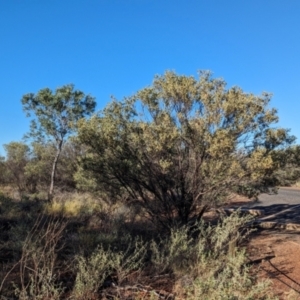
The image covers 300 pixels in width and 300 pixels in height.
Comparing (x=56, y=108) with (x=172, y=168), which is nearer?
(x=172, y=168)

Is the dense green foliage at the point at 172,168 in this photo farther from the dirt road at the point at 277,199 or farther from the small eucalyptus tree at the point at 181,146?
the dirt road at the point at 277,199

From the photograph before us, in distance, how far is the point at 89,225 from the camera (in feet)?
31.4

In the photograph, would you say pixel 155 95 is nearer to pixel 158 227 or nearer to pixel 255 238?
pixel 158 227

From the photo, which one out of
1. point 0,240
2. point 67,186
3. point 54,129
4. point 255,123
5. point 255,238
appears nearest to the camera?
point 0,240

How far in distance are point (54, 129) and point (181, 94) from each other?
11285 mm

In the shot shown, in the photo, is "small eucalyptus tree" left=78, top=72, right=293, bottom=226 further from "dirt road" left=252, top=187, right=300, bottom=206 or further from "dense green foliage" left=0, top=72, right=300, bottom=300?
"dirt road" left=252, top=187, right=300, bottom=206

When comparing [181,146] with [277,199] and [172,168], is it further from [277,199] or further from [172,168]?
[277,199]

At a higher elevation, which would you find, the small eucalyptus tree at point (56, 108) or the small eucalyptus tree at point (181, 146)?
the small eucalyptus tree at point (56, 108)

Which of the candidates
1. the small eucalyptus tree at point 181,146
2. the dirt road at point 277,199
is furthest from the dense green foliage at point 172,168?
the dirt road at point 277,199

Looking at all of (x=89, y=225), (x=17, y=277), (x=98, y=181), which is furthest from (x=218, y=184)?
(x=17, y=277)

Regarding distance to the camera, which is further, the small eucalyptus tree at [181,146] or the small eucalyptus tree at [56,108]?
the small eucalyptus tree at [56,108]

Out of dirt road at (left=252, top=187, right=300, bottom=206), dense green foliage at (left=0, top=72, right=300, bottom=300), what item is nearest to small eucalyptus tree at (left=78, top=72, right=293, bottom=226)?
dense green foliage at (left=0, top=72, right=300, bottom=300)

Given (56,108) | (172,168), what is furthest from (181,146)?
(56,108)

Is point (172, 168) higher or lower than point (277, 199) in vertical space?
higher
